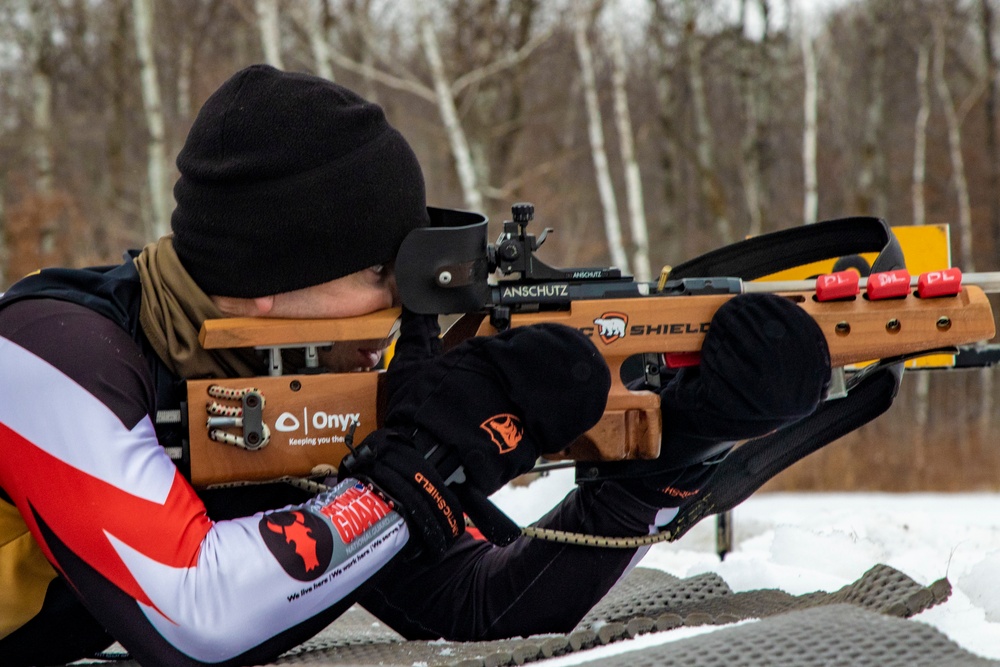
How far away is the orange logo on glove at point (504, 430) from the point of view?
2.02 metres

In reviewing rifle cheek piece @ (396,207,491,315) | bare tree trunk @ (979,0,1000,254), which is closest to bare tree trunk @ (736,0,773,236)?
bare tree trunk @ (979,0,1000,254)

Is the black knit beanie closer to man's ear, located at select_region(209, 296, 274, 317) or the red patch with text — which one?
man's ear, located at select_region(209, 296, 274, 317)

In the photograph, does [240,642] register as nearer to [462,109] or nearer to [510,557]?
[510,557]

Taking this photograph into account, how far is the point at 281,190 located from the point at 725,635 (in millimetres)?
1189

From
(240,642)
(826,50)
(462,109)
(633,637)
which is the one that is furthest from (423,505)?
(826,50)

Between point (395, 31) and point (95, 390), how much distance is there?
48.7 feet

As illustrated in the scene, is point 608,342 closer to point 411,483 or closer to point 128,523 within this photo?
point 411,483

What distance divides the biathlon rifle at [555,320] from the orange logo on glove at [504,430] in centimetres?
21

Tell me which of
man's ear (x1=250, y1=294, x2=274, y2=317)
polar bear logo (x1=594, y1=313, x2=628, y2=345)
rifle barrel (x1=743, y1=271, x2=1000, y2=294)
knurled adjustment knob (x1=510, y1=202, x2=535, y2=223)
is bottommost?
polar bear logo (x1=594, y1=313, x2=628, y2=345)

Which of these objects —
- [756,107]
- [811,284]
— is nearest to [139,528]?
[811,284]

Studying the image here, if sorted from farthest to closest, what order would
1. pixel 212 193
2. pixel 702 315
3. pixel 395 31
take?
1. pixel 395 31
2. pixel 702 315
3. pixel 212 193

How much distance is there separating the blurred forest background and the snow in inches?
227

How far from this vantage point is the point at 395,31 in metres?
15.9

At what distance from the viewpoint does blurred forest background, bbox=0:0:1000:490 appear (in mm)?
11797
